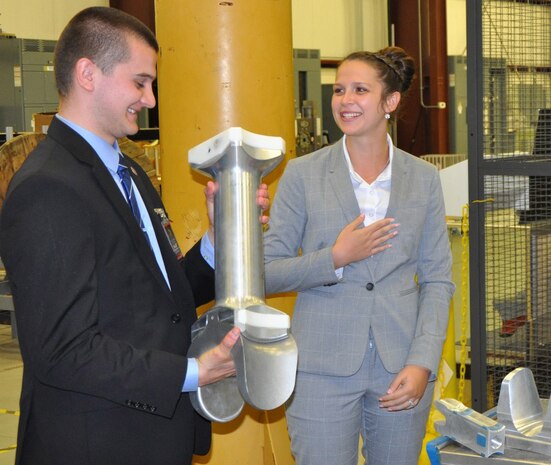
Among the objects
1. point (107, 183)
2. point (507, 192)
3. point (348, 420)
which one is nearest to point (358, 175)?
point (348, 420)

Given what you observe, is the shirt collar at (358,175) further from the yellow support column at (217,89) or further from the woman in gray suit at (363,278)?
the yellow support column at (217,89)

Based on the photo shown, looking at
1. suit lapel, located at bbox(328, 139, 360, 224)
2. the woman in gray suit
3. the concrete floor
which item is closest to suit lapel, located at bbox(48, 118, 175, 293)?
the woman in gray suit

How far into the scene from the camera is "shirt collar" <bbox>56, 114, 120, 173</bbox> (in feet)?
6.03

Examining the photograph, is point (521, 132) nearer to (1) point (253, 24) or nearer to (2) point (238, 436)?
(1) point (253, 24)

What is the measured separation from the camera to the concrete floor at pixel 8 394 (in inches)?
188

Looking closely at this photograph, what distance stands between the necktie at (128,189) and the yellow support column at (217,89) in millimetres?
1396

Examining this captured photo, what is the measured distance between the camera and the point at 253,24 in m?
3.30

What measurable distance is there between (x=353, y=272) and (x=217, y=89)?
1153 mm

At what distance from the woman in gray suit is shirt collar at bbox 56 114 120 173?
66 cm

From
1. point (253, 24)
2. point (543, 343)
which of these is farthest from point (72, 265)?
point (543, 343)

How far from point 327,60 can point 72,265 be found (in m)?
13.2

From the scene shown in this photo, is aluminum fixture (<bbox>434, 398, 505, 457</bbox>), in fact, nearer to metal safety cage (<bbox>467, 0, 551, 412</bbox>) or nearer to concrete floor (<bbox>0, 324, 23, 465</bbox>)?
metal safety cage (<bbox>467, 0, 551, 412</bbox>)

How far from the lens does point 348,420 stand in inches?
93.4

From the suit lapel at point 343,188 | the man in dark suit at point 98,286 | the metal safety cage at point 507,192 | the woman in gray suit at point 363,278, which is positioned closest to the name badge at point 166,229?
the man in dark suit at point 98,286
